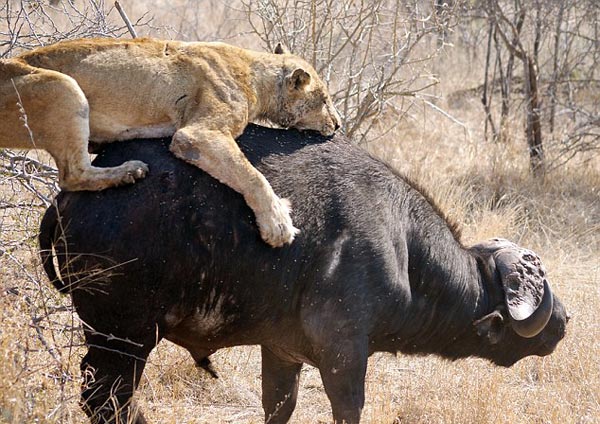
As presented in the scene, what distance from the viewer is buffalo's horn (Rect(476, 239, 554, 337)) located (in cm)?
564

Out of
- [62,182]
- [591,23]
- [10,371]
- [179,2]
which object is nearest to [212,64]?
[62,182]

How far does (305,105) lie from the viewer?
538 cm

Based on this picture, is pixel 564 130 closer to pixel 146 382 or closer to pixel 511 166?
pixel 511 166

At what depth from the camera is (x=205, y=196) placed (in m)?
4.78

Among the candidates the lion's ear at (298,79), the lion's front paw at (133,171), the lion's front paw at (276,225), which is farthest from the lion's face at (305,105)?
the lion's front paw at (133,171)

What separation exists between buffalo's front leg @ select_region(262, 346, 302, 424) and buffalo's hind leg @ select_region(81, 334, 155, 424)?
1.13 metres

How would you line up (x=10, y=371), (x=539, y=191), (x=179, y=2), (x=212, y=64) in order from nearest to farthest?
(x=10, y=371) → (x=212, y=64) → (x=539, y=191) → (x=179, y=2)

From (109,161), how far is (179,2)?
476 inches

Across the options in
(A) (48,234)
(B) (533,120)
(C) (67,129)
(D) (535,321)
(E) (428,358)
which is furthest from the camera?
(B) (533,120)

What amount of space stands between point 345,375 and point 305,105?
1439 millimetres

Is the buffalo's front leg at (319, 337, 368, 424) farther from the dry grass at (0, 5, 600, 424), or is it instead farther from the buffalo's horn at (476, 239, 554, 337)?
the buffalo's horn at (476, 239, 554, 337)

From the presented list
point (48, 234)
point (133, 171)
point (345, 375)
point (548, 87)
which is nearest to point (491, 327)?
point (345, 375)

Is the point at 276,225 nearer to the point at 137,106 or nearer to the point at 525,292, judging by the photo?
the point at 137,106

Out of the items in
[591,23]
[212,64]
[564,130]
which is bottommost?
[564,130]
